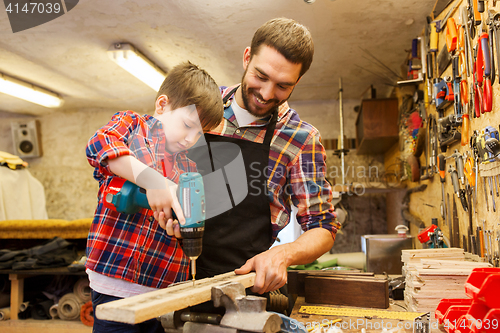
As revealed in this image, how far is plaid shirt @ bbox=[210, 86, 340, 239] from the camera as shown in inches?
58.8

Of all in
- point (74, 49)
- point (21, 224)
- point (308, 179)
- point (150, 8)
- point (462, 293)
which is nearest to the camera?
point (462, 293)

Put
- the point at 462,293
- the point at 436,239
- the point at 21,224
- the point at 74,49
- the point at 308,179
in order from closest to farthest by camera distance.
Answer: the point at 462,293 → the point at 308,179 → the point at 436,239 → the point at 21,224 → the point at 74,49

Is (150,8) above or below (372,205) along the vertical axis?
above

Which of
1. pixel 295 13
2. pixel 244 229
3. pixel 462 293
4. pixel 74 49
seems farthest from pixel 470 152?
pixel 74 49

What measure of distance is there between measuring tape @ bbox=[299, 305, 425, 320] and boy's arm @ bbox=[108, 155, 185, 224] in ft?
2.70

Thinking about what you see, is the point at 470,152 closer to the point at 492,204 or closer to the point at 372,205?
the point at 492,204

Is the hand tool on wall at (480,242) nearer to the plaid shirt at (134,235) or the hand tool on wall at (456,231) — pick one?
the hand tool on wall at (456,231)

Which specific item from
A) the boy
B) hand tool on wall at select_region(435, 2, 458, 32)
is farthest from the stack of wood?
hand tool on wall at select_region(435, 2, 458, 32)

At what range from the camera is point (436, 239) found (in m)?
2.17

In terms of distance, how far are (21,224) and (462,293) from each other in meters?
3.71

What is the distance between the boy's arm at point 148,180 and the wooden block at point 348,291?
3.06 feet

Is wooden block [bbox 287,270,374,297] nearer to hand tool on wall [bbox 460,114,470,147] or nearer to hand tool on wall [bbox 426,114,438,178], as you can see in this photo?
hand tool on wall [bbox 460,114,470,147]

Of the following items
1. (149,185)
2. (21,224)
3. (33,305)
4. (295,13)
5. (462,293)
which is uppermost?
(295,13)

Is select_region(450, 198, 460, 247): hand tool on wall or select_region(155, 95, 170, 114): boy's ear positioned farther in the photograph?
select_region(450, 198, 460, 247): hand tool on wall
